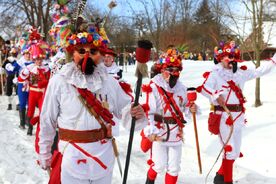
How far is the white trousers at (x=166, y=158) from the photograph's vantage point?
5227mm

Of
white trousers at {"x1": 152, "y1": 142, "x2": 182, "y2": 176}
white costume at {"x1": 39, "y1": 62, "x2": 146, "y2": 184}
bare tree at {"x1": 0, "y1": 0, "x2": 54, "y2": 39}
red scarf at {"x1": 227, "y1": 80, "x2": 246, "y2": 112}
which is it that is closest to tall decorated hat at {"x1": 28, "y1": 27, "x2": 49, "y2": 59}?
white trousers at {"x1": 152, "y1": 142, "x2": 182, "y2": 176}

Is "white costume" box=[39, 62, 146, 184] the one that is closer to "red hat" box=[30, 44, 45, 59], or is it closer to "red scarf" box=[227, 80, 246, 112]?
"red scarf" box=[227, 80, 246, 112]

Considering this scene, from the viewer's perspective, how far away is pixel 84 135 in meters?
3.25

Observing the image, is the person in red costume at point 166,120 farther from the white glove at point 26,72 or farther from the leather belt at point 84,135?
the white glove at point 26,72

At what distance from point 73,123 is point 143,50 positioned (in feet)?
2.89

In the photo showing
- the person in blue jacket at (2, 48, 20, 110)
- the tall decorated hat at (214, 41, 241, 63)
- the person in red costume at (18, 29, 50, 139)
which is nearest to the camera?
the tall decorated hat at (214, 41, 241, 63)

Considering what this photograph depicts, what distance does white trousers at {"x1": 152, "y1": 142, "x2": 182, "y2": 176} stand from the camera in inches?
206

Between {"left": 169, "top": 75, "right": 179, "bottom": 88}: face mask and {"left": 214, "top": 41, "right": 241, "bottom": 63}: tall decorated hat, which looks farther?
{"left": 214, "top": 41, "right": 241, "bottom": 63}: tall decorated hat

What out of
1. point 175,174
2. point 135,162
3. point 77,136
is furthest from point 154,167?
point 77,136

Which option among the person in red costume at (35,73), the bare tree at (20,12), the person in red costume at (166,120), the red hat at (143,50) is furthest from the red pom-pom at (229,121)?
the bare tree at (20,12)

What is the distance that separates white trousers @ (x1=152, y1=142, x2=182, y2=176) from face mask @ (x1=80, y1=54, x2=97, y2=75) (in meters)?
2.32

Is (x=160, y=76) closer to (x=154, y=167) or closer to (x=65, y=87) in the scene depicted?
(x=154, y=167)

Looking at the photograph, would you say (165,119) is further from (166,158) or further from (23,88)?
(23,88)

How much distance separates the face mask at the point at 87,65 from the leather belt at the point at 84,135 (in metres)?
0.51
